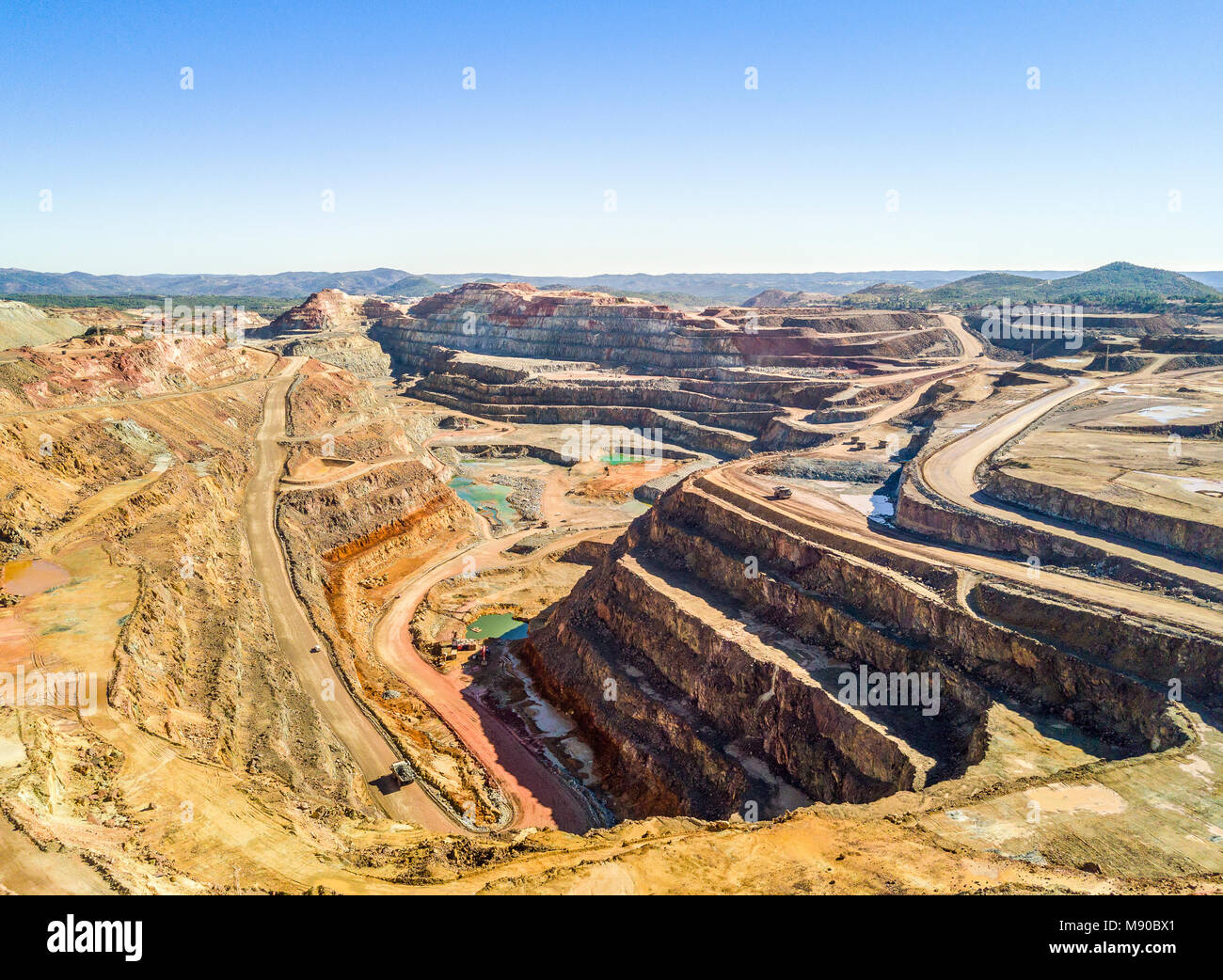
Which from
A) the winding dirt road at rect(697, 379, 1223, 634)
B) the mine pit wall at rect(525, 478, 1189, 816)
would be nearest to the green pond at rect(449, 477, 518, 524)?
the winding dirt road at rect(697, 379, 1223, 634)

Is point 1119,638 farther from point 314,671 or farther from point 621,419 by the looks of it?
point 621,419

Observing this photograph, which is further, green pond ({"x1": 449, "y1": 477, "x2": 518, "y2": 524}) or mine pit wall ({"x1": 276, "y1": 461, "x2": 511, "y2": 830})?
green pond ({"x1": 449, "y1": 477, "x2": 518, "y2": 524})

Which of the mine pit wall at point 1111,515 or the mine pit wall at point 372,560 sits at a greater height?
the mine pit wall at point 1111,515

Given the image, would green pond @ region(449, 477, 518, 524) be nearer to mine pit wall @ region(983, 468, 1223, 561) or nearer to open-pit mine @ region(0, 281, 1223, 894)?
open-pit mine @ region(0, 281, 1223, 894)

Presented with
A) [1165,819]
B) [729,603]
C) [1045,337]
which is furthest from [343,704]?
[1045,337]

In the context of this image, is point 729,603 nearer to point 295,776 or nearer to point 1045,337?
Result: point 295,776

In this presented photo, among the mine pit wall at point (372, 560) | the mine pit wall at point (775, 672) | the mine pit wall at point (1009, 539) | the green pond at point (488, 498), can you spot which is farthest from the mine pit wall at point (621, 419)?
the mine pit wall at point (1009, 539)

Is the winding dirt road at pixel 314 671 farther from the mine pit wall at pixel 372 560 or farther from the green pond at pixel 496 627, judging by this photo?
the green pond at pixel 496 627
